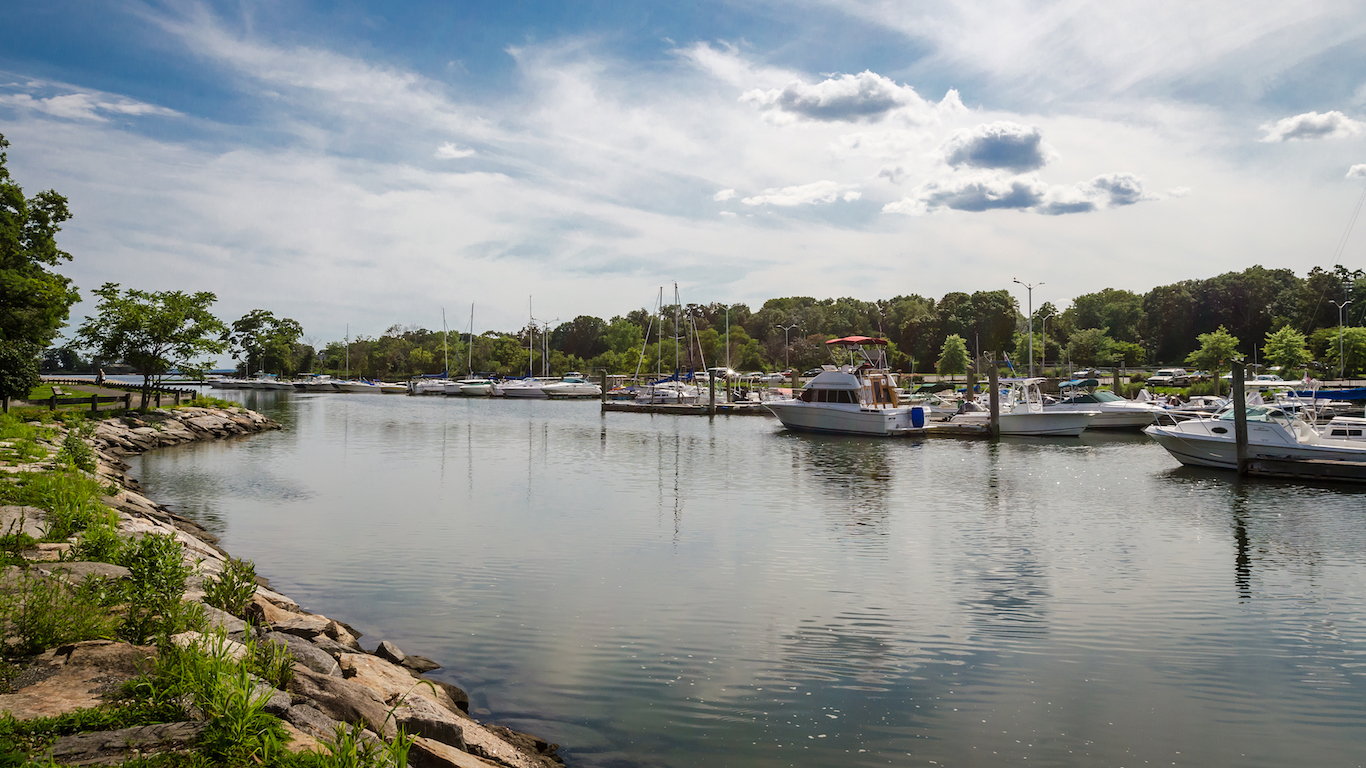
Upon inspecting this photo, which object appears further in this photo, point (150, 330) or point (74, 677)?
point (150, 330)

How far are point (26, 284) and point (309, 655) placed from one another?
120ft

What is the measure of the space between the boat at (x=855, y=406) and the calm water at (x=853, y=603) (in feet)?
51.3

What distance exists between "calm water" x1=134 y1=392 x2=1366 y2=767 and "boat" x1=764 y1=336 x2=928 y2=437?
616 inches

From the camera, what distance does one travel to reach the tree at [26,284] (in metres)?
32.5

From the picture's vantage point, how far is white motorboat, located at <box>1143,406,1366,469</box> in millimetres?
28422

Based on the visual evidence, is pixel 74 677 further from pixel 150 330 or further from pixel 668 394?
pixel 668 394

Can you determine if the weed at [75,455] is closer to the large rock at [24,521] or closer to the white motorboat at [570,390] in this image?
the large rock at [24,521]

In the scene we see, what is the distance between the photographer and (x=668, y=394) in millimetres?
76938

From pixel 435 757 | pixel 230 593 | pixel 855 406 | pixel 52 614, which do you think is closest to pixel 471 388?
pixel 855 406

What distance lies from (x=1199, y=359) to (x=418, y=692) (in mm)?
102762

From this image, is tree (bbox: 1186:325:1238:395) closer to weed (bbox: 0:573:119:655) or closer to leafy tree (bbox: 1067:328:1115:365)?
leafy tree (bbox: 1067:328:1115:365)

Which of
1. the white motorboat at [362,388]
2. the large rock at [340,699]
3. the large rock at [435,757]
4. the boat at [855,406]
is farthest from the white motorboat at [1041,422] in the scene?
the white motorboat at [362,388]

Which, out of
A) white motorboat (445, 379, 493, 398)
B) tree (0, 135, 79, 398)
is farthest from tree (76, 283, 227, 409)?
white motorboat (445, 379, 493, 398)

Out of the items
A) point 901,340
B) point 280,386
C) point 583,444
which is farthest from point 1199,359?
point 280,386
